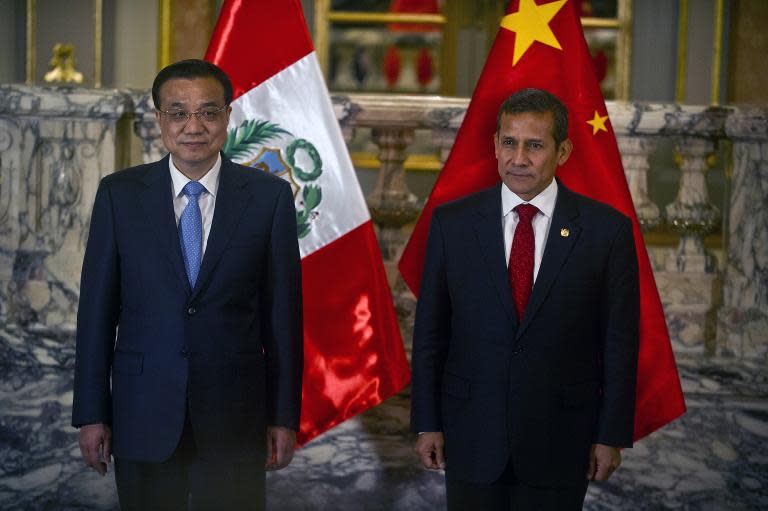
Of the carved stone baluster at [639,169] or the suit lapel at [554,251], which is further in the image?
the carved stone baluster at [639,169]

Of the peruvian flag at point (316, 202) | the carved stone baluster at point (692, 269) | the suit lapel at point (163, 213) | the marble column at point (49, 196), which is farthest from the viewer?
the carved stone baluster at point (692, 269)

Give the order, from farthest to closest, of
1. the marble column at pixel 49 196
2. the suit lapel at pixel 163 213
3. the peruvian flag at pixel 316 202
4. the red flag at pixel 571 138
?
1. the marble column at pixel 49 196
2. the peruvian flag at pixel 316 202
3. the red flag at pixel 571 138
4. the suit lapel at pixel 163 213

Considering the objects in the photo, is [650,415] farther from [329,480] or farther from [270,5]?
[270,5]

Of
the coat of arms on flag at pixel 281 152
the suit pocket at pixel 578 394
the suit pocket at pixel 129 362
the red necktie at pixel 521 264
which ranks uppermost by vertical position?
the coat of arms on flag at pixel 281 152

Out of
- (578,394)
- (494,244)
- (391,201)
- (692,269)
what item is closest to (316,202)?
(391,201)

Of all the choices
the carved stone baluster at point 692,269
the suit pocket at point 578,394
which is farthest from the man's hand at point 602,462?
the carved stone baluster at point 692,269

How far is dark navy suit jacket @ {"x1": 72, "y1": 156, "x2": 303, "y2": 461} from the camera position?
2459mm

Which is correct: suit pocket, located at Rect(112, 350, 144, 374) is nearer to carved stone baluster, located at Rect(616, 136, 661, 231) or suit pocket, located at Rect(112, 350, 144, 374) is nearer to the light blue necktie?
the light blue necktie

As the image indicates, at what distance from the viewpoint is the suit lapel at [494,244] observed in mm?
2479

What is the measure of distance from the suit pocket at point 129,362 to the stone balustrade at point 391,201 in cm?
160

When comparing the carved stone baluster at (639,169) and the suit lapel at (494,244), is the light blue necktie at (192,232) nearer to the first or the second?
the suit lapel at (494,244)

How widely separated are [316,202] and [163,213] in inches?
40.4

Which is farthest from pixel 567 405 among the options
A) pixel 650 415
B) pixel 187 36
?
pixel 187 36

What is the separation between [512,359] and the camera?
2.46m
